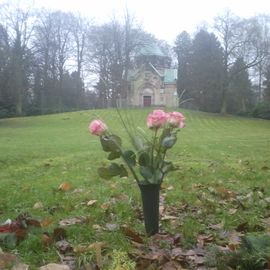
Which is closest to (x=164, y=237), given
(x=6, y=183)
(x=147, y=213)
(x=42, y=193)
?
(x=147, y=213)

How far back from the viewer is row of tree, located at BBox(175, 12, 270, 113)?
155 feet

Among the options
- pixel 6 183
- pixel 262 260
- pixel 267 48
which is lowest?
pixel 6 183

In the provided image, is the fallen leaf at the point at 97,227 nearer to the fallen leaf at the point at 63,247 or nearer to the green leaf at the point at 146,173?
the fallen leaf at the point at 63,247

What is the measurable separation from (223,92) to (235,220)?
47.8m

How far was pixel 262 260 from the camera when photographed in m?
2.28

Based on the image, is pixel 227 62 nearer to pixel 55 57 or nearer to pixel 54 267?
pixel 55 57

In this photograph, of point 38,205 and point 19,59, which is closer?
point 38,205

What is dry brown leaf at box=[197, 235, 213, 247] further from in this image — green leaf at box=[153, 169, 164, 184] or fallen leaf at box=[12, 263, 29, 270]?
fallen leaf at box=[12, 263, 29, 270]

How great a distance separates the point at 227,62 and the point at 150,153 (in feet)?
157

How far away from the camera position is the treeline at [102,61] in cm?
4628

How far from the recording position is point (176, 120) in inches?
130

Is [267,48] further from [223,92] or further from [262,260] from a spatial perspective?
[262,260]

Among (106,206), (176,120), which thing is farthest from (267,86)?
(176,120)

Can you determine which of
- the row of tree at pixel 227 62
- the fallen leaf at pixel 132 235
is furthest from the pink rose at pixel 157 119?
the row of tree at pixel 227 62
